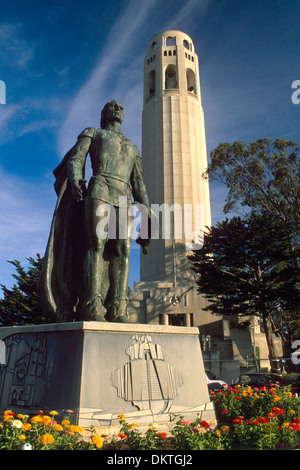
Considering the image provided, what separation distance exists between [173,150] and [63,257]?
116 ft

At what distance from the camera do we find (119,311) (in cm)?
477

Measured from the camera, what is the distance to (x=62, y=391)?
12.0 feet

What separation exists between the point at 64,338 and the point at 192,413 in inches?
65.7

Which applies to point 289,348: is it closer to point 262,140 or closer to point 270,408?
point 262,140

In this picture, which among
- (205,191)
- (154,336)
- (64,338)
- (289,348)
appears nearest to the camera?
(64,338)

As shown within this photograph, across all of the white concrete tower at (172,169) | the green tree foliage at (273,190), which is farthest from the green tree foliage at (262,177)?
the white concrete tower at (172,169)

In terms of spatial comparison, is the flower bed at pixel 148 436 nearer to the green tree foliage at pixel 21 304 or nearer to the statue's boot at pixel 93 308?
the statue's boot at pixel 93 308

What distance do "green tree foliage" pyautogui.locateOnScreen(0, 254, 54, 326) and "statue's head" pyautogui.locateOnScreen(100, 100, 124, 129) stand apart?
68.4 ft

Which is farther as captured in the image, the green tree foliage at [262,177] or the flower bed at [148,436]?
the green tree foliage at [262,177]

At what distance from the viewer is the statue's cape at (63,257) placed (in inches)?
191

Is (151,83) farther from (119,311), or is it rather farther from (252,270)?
(119,311)

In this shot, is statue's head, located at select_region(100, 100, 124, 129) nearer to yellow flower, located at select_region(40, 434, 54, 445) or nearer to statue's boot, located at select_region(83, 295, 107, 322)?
→ statue's boot, located at select_region(83, 295, 107, 322)

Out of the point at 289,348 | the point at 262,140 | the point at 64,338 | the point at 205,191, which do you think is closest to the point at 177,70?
the point at 205,191

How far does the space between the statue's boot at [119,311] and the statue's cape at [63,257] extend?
61 cm
